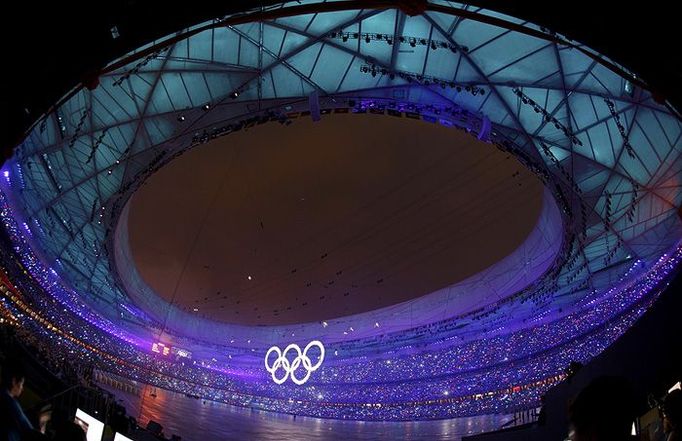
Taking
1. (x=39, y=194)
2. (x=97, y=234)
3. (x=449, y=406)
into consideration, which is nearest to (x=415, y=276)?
(x=449, y=406)

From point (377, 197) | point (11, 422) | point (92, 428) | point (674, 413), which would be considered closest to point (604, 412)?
point (674, 413)

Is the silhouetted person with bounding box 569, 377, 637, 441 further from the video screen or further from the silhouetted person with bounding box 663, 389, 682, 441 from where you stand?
the video screen

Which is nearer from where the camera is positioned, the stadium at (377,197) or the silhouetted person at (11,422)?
the silhouetted person at (11,422)

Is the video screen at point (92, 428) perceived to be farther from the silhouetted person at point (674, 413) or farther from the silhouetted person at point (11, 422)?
the silhouetted person at point (674, 413)

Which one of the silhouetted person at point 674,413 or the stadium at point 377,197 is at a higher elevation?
the stadium at point 377,197

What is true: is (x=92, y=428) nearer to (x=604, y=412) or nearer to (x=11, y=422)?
(x=11, y=422)

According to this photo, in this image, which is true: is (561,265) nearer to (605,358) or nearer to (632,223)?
(632,223)

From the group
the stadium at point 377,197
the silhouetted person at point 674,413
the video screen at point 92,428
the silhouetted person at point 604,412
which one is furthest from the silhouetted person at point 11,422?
the stadium at point 377,197
